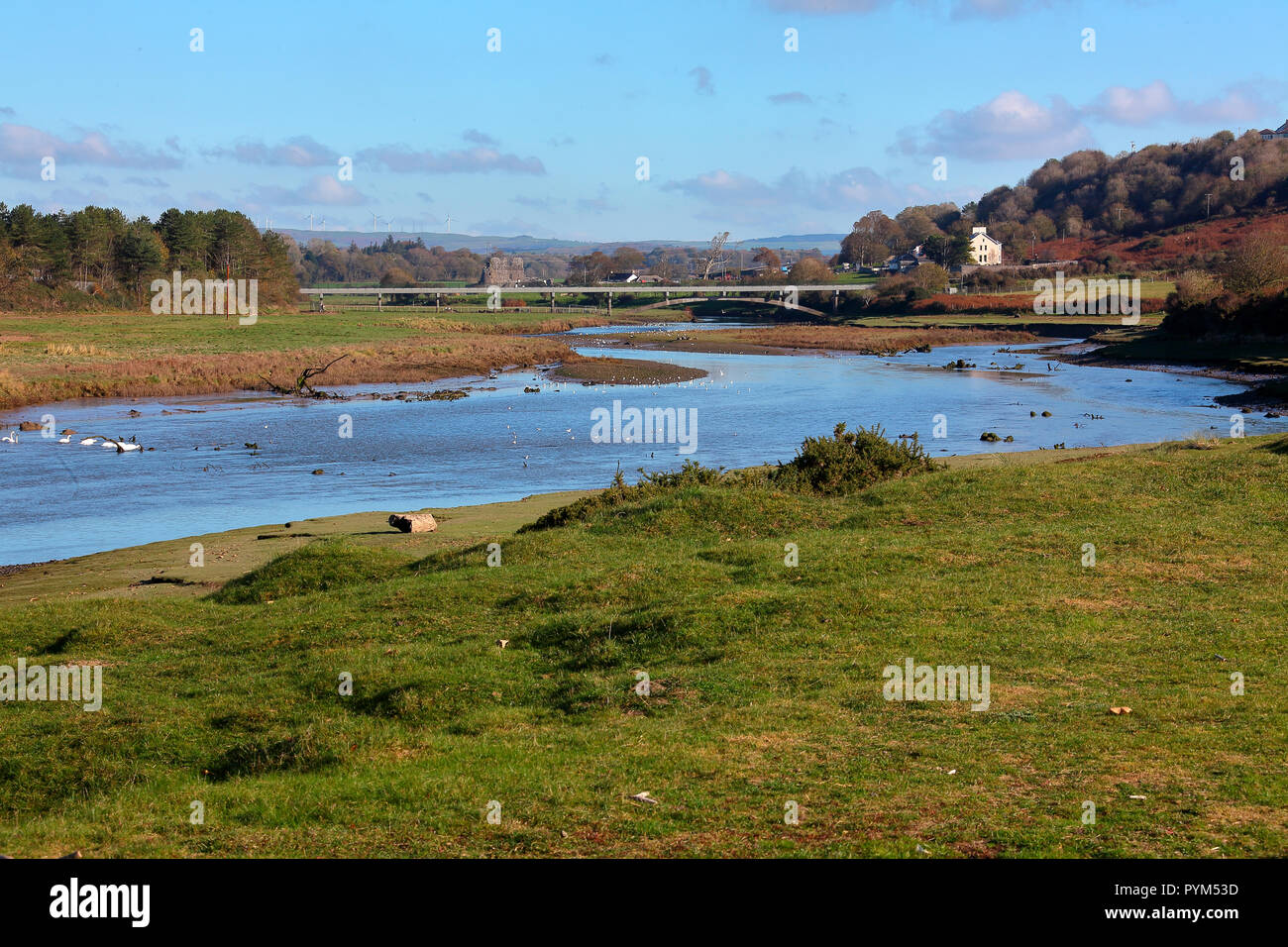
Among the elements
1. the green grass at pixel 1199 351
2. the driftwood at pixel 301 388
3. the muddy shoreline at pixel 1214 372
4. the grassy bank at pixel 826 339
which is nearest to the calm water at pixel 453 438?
the muddy shoreline at pixel 1214 372

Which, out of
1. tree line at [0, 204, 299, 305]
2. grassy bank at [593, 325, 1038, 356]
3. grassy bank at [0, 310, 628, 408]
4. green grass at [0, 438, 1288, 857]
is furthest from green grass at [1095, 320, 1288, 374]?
tree line at [0, 204, 299, 305]

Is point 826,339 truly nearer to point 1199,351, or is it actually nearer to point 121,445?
point 1199,351

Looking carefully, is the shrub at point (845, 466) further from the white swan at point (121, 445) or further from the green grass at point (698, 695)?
the white swan at point (121, 445)

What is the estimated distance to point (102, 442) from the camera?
48125 millimetres

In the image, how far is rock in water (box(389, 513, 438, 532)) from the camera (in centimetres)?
2664

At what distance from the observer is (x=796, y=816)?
8.59 meters

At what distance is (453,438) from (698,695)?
132 ft

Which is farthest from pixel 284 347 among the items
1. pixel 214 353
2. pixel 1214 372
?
pixel 1214 372

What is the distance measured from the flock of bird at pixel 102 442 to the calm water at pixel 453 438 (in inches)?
22.9

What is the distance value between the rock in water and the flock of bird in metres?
24.1
